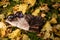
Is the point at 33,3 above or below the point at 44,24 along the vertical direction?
above

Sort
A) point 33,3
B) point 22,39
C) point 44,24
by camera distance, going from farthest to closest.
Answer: point 33,3 < point 44,24 < point 22,39

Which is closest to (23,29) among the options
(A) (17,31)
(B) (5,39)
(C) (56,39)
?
(A) (17,31)

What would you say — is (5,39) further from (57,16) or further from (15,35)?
(57,16)

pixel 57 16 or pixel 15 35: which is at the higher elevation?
pixel 57 16

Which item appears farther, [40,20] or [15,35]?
[40,20]

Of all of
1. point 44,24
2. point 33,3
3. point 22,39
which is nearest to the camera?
point 22,39

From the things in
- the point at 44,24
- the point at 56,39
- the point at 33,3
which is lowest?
the point at 56,39

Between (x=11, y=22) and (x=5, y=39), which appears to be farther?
(x=11, y=22)

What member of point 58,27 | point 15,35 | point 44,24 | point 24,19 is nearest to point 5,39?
point 15,35

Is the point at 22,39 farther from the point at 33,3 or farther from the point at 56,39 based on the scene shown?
the point at 33,3
